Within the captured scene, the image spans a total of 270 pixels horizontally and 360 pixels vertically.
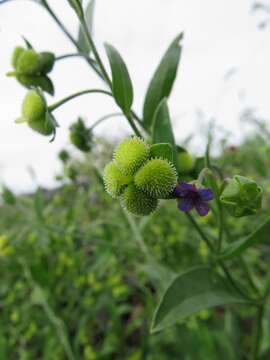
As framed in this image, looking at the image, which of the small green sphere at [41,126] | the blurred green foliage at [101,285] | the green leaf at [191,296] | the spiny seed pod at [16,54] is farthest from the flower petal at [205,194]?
the blurred green foliage at [101,285]

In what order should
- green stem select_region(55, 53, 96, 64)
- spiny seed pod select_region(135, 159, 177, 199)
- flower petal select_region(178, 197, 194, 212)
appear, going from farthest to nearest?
1. green stem select_region(55, 53, 96, 64)
2. flower petal select_region(178, 197, 194, 212)
3. spiny seed pod select_region(135, 159, 177, 199)

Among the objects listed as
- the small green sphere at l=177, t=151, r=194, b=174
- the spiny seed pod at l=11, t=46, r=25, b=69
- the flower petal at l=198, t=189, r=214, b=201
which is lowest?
the flower petal at l=198, t=189, r=214, b=201

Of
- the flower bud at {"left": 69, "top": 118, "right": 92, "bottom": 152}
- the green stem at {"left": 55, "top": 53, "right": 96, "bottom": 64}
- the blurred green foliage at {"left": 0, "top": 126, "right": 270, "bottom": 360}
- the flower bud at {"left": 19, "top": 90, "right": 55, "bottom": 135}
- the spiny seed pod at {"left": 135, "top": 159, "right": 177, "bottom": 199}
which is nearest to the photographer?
the spiny seed pod at {"left": 135, "top": 159, "right": 177, "bottom": 199}

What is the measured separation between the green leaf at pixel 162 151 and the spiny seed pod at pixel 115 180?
0.06 meters

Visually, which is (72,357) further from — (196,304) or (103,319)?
(196,304)

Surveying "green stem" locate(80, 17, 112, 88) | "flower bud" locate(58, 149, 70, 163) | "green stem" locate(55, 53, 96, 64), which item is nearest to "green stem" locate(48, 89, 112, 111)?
"green stem" locate(80, 17, 112, 88)

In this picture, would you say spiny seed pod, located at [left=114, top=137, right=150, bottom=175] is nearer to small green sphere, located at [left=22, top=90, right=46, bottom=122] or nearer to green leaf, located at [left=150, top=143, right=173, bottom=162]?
green leaf, located at [left=150, top=143, right=173, bottom=162]

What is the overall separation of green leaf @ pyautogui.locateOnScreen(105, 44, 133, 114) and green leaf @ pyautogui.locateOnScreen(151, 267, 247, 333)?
0.41 metres

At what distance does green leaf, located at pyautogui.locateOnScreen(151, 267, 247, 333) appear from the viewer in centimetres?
83

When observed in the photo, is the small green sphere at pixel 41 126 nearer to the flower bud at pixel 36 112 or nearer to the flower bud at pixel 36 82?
the flower bud at pixel 36 112

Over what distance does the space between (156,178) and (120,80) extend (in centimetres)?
27

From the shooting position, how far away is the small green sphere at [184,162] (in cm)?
94

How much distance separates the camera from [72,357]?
1.61 meters


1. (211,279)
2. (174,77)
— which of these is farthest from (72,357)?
(174,77)
